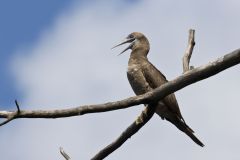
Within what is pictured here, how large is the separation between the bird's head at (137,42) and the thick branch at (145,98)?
475cm

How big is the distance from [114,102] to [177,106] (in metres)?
3.61

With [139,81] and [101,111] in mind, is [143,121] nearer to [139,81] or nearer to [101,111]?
[101,111]

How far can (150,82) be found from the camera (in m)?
9.67

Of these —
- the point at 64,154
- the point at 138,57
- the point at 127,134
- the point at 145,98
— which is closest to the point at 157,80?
the point at 138,57

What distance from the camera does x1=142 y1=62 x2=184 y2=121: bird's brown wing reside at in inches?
367

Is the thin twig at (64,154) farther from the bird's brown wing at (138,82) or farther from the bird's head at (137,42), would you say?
the bird's head at (137,42)

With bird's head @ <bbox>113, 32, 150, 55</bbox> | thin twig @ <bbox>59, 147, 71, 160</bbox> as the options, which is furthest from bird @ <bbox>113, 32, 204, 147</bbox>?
thin twig @ <bbox>59, 147, 71, 160</bbox>

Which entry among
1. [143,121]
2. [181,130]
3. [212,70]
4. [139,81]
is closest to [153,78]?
[139,81]

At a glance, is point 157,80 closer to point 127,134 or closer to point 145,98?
point 127,134

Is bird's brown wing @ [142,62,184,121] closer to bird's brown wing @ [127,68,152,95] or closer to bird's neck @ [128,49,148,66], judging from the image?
bird's brown wing @ [127,68,152,95]

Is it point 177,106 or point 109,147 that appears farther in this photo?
point 177,106

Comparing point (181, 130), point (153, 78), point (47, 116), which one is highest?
point (47, 116)

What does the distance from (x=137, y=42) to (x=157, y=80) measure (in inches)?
58.1

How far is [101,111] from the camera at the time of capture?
587 cm
